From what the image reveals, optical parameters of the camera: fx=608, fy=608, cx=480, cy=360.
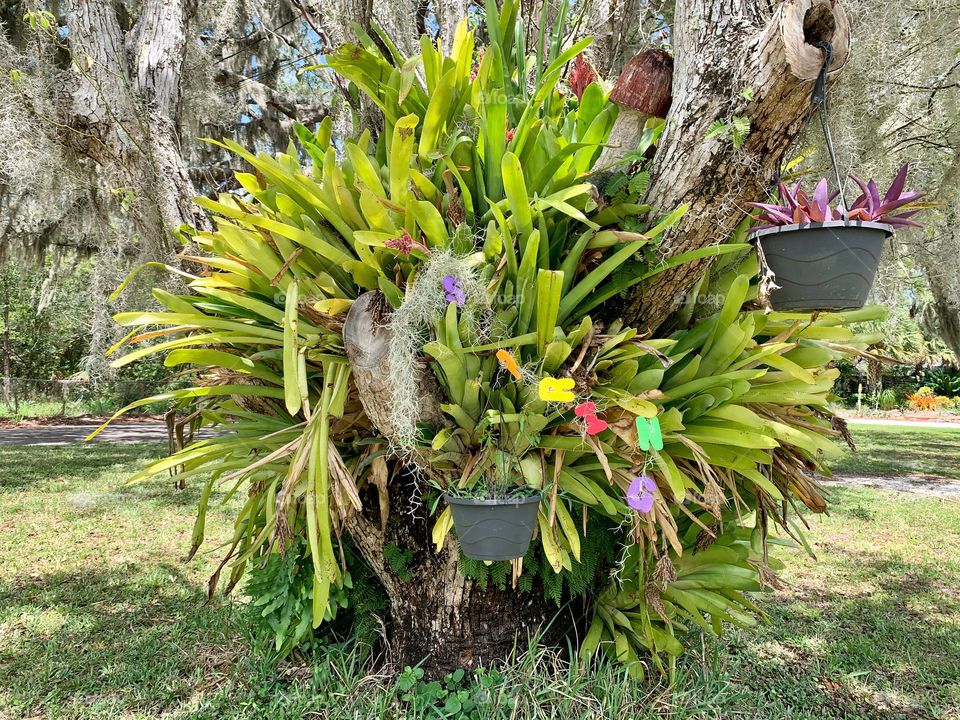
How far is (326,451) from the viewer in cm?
147

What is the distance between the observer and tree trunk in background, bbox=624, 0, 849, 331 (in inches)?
44.3

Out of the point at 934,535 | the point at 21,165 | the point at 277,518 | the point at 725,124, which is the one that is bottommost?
the point at 934,535

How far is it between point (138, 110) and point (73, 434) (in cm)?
813

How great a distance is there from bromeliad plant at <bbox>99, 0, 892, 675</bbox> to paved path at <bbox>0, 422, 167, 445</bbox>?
800 cm

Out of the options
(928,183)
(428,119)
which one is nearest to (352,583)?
(428,119)

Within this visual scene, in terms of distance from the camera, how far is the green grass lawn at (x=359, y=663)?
189cm

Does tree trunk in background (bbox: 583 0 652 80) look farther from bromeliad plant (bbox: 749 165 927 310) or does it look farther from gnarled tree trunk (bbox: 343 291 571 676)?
gnarled tree trunk (bbox: 343 291 571 676)

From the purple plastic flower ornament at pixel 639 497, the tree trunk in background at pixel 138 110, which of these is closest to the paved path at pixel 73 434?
the tree trunk in background at pixel 138 110

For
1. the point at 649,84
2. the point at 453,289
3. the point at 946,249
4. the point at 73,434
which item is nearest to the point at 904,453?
the point at 946,249

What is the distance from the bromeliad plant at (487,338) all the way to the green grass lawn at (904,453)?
4564mm

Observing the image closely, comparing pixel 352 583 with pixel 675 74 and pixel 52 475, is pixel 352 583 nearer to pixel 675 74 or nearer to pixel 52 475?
pixel 675 74

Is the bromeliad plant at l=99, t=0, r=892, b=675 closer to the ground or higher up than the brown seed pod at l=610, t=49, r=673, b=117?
closer to the ground

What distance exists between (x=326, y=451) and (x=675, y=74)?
1184mm

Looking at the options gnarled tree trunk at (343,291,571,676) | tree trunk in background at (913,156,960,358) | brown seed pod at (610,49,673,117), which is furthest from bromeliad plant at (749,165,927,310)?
tree trunk in background at (913,156,960,358)
